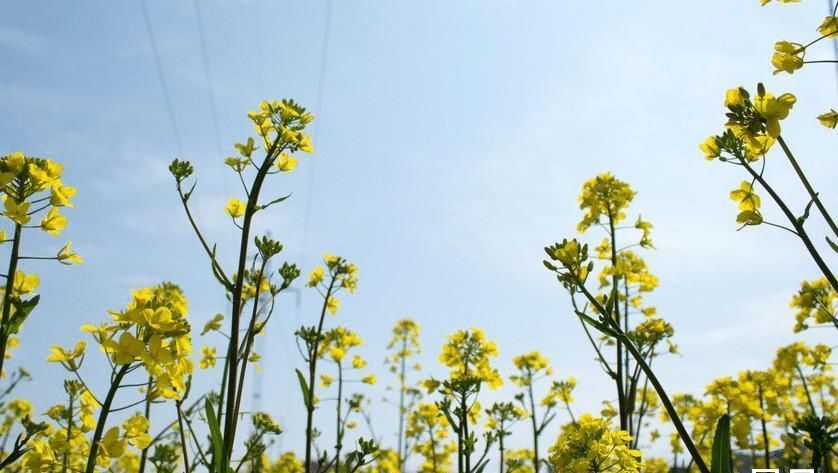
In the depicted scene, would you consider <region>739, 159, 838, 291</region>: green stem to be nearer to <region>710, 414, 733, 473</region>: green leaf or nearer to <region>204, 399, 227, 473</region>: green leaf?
<region>710, 414, 733, 473</region>: green leaf

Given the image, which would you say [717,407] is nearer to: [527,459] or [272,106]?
[527,459]

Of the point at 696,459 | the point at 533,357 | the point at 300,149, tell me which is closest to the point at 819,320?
the point at 533,357

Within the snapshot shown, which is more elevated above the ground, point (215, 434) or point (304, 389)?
point (304, 389)

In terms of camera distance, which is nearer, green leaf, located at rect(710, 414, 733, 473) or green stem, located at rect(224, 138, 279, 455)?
green leaf, located at rect(710, 414, 733, 473)

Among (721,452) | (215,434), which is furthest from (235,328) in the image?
(721,452)

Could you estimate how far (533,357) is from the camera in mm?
6438

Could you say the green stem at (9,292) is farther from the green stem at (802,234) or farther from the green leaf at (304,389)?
the green stem at (802,234)

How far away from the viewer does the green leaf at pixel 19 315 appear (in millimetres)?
2051

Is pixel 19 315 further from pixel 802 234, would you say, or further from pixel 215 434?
pixel 802 234

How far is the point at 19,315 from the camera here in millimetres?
2080

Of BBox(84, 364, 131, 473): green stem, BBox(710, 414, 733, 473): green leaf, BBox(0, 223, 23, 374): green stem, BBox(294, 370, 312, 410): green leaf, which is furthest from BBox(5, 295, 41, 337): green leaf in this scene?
BBox(710, 414, 733, 473): green leaf

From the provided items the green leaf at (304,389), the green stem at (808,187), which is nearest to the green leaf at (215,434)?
the green leaf at (304,389)

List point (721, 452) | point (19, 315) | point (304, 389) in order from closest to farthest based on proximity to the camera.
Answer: point (721, 452) < point (19, 315) < point (304, 389)

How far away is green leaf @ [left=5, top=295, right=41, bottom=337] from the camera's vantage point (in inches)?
80.7
